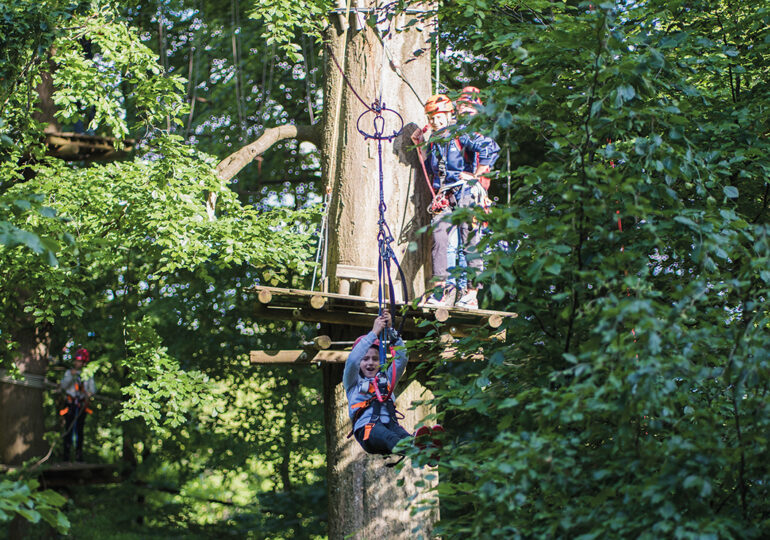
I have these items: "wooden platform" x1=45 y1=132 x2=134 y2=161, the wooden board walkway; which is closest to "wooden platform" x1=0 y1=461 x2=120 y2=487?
"wooden platform" x1=45 y1=132 x2=134 y2=161

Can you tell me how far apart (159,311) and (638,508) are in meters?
8.06

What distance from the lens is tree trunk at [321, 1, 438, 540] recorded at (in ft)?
18.3

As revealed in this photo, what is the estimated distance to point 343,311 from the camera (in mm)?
5332

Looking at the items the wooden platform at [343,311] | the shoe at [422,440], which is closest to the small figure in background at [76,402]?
the wooden platform at [343,311]

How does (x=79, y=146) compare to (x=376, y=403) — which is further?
(x=79, y=146)

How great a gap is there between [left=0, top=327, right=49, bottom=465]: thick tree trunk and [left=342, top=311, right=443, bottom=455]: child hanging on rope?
6.17m

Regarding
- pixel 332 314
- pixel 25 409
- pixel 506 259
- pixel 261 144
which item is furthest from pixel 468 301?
pixel 25 409

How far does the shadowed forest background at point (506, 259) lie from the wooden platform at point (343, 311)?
0.30 metres

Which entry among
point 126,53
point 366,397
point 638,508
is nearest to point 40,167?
point 126,53

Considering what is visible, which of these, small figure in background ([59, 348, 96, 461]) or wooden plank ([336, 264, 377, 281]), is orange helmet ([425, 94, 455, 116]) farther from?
small figure in background ([59, 348, 96, 461])

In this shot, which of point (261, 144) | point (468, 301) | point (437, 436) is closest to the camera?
point (437, 436)

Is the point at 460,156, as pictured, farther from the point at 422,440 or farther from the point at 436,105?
the point at 422,440

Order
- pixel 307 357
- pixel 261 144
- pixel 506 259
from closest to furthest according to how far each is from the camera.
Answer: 1. pixel 506 259
2. pixel 307 357
3. pixel 261 144

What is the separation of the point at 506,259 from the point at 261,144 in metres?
4.39
